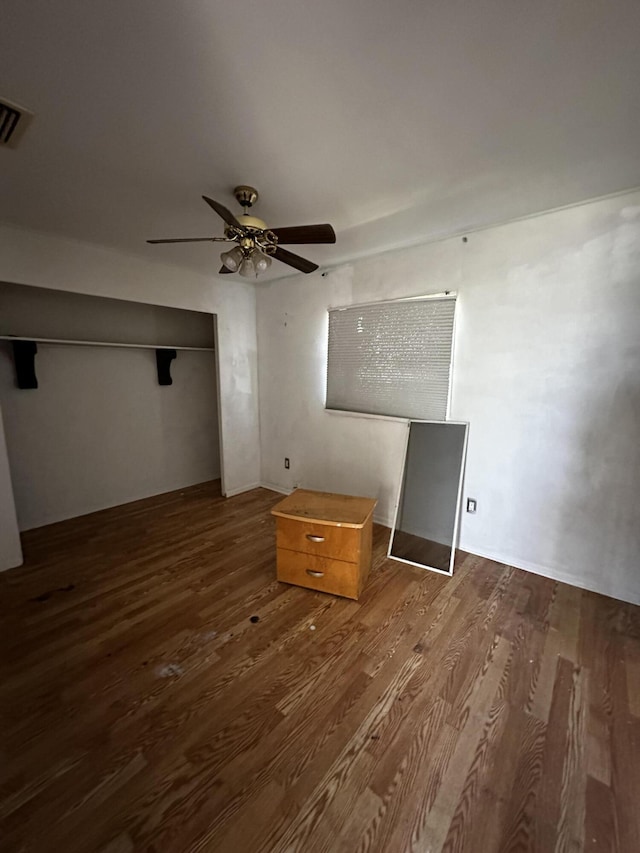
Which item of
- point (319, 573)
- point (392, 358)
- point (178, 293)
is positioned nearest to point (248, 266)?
point (392, 358)

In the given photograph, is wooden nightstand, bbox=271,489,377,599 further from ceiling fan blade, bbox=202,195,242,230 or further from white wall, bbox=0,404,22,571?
white wall, bbox=0,404,22,571

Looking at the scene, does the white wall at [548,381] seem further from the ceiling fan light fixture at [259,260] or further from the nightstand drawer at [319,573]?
the ceiling fan light fixture at [259,260]

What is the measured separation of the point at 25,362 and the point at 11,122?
208 centimetres

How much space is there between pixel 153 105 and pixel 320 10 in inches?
28.7

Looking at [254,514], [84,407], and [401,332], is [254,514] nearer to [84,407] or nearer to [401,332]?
[84,407]

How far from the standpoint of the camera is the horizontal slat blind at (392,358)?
2.65 meters

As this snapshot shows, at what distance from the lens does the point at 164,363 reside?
378 centimetres

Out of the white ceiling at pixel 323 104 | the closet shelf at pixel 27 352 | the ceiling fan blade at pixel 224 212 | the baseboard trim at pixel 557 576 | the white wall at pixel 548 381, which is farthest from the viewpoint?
the closet shelf at pixel 27 352

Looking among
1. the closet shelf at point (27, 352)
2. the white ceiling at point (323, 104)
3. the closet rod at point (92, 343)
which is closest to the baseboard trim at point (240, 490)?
the closet rod at point (92, 343)

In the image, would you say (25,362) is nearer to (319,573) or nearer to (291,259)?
(291,259)

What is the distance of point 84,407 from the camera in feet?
10.9

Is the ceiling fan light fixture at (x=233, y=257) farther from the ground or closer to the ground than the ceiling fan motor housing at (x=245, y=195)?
closer to the ground

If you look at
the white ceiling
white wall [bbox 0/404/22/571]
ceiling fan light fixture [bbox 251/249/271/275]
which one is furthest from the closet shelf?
ceiling fan light fixture [bbox 251/249/271/275]

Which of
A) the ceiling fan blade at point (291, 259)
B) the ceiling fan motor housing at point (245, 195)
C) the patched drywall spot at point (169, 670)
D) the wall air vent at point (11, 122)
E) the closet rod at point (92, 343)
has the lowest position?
the patched drywall spot at point (169, 670)
